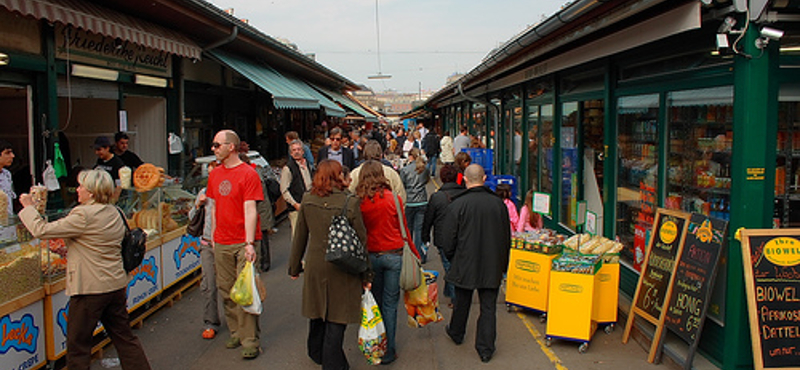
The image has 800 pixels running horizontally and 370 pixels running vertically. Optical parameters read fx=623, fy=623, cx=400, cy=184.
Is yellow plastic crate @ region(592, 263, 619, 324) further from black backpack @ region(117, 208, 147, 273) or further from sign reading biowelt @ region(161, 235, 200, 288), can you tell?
sign reading biowelt @ region(161, 235, 200, 288)

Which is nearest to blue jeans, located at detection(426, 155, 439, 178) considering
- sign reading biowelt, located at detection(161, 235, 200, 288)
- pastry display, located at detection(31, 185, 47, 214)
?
sign reading biowelt, located at detection(161, 235, 200, 288)

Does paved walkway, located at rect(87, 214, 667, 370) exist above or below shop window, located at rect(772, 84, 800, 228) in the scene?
below

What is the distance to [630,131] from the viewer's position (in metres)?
6.75

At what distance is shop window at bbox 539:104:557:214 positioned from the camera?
32.5ft

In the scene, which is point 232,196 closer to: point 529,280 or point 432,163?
point 529,280

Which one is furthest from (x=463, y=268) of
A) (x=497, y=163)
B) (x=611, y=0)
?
(x=497, y=163)

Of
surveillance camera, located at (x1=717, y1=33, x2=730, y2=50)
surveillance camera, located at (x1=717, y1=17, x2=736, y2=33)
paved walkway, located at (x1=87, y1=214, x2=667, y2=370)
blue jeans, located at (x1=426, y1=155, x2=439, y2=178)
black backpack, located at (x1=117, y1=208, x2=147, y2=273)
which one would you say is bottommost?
paved walkway, located at (x1=87, y1=214, x2=667, y2=370)

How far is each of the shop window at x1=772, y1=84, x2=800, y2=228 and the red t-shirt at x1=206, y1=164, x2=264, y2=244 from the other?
4108 millimetres

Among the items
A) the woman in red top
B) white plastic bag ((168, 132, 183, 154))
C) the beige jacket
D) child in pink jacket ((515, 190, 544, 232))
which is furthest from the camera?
white plastic bag ((168, 132, 183, 154))

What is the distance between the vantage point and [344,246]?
14.3 ft

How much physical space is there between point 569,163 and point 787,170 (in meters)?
4.20

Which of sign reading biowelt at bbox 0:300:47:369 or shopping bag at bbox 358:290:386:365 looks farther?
shopping bag at bbox 358:290:386:365

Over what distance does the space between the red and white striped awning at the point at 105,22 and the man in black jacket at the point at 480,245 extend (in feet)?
14.0

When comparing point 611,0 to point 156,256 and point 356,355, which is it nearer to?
point 356,355
